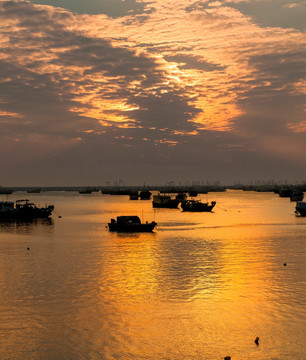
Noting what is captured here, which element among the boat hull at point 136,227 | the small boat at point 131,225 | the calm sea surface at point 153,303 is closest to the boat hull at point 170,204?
the small boat at point 131,225

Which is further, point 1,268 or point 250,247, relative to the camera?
point 250,247

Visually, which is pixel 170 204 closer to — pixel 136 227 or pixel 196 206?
pixel 196 206

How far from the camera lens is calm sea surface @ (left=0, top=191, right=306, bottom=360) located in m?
20.9

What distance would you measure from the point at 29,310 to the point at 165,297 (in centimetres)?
913

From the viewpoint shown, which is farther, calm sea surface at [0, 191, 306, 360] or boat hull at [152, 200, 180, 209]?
boat hull at [152, 200, 180, 209]

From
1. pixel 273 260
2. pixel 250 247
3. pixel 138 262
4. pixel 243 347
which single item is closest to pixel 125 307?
pixel 243 347

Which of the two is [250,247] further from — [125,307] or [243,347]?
[243,347]

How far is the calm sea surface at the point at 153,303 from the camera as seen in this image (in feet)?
68.6

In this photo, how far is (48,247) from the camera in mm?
57594

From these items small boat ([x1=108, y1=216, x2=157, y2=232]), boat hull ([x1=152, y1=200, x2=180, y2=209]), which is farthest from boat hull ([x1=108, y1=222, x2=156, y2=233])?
boat hull ([x1=152, y1=200, x2=180, y2=209])

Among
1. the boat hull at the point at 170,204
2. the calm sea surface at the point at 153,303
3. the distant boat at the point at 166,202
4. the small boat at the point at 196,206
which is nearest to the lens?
the calm sea surface at the point at 153,303

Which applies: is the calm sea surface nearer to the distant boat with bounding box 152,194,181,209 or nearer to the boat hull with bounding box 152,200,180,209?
the boat hull with bounding box 152,200,180,209

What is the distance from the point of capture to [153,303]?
1117 inches

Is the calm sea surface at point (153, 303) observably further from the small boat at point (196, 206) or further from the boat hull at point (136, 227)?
the small boat at point (196, 206)
